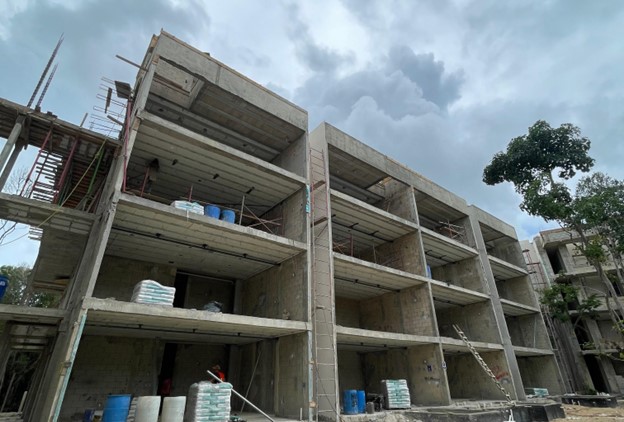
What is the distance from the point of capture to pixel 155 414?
24.4 ft

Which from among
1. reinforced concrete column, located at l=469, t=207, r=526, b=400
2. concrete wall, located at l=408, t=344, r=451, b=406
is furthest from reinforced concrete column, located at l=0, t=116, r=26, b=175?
reinforced concrete column, located at l=469, t=207, r=526, b=400

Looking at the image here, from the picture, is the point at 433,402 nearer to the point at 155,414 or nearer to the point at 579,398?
the point at 579,398

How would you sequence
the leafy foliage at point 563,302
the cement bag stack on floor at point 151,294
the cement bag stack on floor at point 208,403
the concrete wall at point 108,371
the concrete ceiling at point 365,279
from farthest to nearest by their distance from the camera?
the leafy foliage at point 563,302, the concrete ceiling at point 365,279, the concrete wall at point 108,371, the cement bag stack on floor at point 151,294, the cement bag stack on floor at point 208,403

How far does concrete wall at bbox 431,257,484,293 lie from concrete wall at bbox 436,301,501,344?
3.57 feet

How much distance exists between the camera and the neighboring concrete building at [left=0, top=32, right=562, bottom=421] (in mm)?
9180

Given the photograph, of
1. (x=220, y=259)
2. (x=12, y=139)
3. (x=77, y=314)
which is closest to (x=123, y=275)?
(x=220, y=259)

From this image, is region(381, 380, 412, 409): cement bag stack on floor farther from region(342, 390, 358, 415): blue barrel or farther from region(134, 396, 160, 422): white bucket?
region(134, 396, 160, 422): white bucket

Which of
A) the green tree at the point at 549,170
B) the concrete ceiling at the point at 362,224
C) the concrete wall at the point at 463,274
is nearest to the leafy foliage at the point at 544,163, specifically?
the green tree at the point at 549,170

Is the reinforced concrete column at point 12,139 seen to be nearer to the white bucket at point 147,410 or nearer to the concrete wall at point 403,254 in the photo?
the white bucket at point 147,410

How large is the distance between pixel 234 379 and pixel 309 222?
683cm

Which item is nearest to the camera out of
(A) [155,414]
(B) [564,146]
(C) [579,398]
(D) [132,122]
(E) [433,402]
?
(A) [155,414]

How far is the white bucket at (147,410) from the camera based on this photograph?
24.0ft

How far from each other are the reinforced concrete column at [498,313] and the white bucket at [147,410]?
16.6 meters

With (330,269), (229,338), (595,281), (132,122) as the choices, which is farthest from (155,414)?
(595,281)
